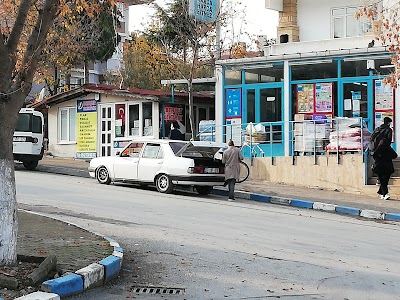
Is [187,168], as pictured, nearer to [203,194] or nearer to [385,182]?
[203,194]

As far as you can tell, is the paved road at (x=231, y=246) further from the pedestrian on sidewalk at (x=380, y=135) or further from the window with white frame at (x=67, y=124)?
the window with white frame at (x=67, y=124)

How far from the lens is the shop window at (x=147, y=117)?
2752 centimetres

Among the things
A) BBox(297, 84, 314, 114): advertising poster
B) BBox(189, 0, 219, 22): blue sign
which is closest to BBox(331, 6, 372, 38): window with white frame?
BBox(297, 84, 314, 114): advertising poster

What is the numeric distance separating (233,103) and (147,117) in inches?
182

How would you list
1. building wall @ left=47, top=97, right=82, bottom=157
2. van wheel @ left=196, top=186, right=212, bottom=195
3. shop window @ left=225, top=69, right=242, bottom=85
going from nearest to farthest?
van wheel @ left=196, top=186, right=212, bottom=195 → shop window @ left=225, top=69, right=242, bottom=85 → building wall @ left=47, top=97, right=82, bottom=157

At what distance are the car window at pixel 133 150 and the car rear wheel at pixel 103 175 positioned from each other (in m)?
0.85

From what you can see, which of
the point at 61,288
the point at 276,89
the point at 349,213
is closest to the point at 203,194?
the point at 349,213

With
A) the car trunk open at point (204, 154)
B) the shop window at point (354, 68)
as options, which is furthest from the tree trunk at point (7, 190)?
the shop window at point (354, 68)

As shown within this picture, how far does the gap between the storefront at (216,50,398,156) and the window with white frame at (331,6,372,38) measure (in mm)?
3267

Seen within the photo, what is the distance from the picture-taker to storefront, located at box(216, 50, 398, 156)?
21969 millimetres

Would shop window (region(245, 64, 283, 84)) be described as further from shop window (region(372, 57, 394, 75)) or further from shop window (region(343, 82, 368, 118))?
shop window (region(372, 57, 394, 75))

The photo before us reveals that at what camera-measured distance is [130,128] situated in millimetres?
28109

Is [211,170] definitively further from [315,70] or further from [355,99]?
[315,70]

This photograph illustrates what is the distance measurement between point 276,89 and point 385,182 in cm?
725
